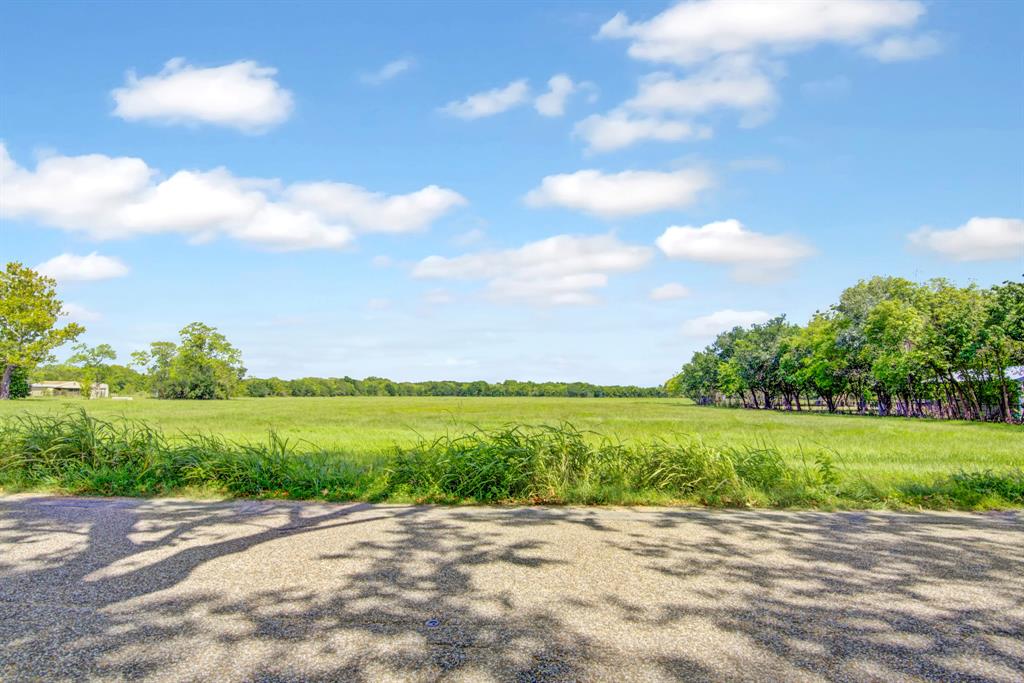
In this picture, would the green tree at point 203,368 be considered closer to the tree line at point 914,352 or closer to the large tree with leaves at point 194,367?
the large tree with leaves at point 194,367

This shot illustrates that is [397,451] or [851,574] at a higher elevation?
[397,451]

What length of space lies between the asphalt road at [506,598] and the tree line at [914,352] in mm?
34928

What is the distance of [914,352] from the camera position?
40.7 metres

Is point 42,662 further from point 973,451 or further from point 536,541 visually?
point 973,451

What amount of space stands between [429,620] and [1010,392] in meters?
47.6

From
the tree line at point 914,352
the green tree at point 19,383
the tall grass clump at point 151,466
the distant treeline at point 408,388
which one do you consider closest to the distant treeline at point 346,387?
the distant treeline at point 408,388

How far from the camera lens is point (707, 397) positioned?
368ft

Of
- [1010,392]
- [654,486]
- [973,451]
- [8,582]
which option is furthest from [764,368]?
[8,582]

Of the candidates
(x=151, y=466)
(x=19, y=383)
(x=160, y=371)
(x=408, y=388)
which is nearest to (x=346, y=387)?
(x=408, y=388)

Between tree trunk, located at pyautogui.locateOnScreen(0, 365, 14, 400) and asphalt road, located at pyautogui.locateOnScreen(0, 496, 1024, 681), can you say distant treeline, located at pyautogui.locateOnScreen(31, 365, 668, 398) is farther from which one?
asphalt road, located at pyautogui.locateOnScreen(0, 496, 1024, 681)

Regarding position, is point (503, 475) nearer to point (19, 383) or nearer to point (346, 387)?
point (19, 383)

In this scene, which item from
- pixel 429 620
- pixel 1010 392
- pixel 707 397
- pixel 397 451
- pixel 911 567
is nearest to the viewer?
pixel 429 620

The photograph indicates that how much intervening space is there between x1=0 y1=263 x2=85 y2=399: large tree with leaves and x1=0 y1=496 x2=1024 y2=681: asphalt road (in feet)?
212

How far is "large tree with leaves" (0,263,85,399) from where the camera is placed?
5628 centimetres
